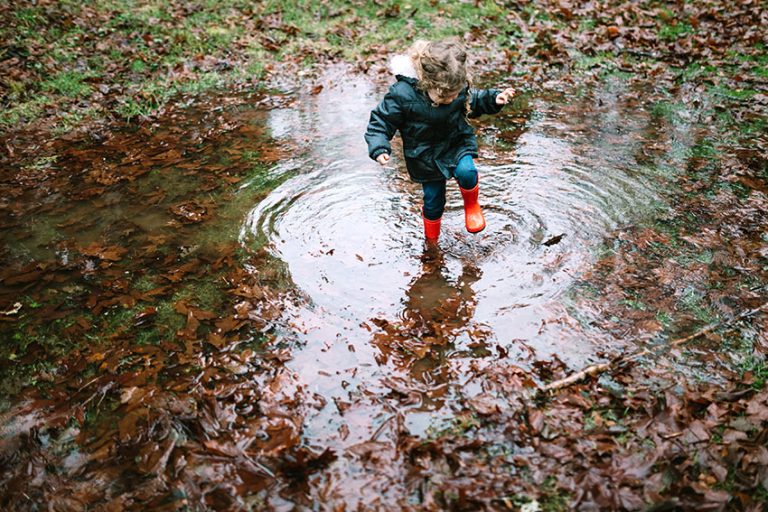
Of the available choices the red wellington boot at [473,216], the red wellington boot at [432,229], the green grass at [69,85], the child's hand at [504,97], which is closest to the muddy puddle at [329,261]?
the red wellington boot at [432,229]

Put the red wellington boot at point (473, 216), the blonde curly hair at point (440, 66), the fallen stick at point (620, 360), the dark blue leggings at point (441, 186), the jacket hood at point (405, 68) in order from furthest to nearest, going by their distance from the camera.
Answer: the red wellington boot at point (473, 216) → the dark blue leggings at point (441, 186) → the jacket hood at point (405, 68) → the blonde curly hair at point (440, 66) → the fallen stick at point (620, 360)

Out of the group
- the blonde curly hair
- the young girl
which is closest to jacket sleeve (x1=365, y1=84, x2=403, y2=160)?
the young girl

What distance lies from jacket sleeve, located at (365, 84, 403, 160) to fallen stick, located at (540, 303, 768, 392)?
201 cm

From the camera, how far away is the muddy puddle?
136 inches

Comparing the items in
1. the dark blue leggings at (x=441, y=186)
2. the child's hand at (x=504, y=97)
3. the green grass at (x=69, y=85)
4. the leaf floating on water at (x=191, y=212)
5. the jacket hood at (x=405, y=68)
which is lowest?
the leaf floating on water at (x=191, y=212)

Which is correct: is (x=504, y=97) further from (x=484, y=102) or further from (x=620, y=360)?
(x=620, y=360)

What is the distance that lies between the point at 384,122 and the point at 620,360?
2368mm

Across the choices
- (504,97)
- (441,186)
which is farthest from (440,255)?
(504,97)

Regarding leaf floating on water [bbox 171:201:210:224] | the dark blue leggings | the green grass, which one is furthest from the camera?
the green grass

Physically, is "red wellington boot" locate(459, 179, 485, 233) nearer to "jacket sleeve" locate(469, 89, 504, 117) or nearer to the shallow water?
the shallow water

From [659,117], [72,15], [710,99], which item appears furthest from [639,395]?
[72,15]

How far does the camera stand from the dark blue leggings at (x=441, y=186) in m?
4.32

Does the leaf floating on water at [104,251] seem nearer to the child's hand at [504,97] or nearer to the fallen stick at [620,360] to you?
the child's hand at [504,97]

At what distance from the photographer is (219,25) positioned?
9.85 metres
